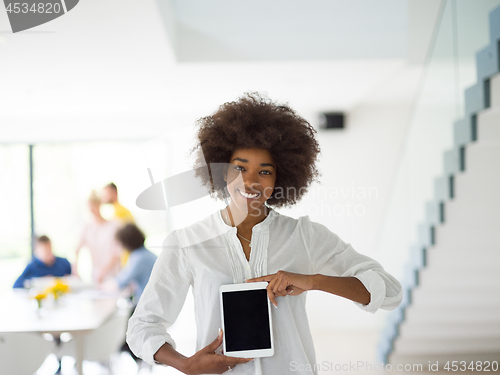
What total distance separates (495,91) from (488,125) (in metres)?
0.15

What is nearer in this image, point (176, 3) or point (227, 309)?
point (227, 309)

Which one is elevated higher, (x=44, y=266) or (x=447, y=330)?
(x=44, y=266)

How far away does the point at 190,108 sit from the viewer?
9.25 feet

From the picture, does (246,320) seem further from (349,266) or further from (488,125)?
(488,125)

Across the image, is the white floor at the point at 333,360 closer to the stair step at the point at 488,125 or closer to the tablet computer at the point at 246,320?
the tablet computer at the point at 246,320

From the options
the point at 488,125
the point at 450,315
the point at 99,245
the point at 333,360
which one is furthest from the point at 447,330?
the point at 99,245

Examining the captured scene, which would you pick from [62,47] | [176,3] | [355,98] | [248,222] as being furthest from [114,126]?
[248,222]

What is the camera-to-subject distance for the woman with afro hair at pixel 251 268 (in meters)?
1.02

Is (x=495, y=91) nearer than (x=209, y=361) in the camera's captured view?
No

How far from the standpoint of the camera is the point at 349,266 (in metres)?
1.11

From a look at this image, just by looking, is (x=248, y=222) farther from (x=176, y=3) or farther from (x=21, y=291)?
(x=21, y=291)

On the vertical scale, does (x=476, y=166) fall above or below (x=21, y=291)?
above

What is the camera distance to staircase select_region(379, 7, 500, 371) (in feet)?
5.79

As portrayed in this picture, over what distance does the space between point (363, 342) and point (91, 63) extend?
2.20 metres
